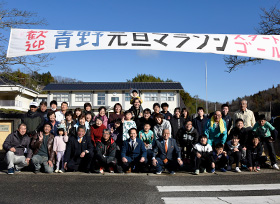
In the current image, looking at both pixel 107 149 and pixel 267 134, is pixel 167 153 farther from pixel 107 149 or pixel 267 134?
pixel 267 134

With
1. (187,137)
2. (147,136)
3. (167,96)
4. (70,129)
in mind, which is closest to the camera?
(147,136)

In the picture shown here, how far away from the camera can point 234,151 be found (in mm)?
6387

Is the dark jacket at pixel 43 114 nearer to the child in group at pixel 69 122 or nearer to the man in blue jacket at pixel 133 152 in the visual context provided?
the child in group at pixel 69 122

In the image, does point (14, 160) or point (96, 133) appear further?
point (96, 133)

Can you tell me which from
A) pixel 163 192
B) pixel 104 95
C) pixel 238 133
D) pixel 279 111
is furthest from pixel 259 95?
pixel 163 192

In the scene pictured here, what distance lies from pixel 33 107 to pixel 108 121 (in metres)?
2.14

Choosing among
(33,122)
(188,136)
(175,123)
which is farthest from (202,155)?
(33,122)

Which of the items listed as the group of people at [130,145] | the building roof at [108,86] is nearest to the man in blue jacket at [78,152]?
the group of people at [130,145]

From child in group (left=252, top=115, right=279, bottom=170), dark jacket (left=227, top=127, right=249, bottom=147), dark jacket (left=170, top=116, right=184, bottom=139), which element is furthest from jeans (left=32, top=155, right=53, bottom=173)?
child in group (left=252, top=115, right=279, bottom=170)

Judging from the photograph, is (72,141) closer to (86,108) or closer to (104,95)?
(86,108)

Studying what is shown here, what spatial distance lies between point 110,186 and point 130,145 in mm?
1540

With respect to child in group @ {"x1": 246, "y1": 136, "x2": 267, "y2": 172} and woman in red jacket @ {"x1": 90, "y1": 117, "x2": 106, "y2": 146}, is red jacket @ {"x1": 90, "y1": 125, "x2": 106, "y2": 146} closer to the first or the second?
woman in red jacket @ {"x1": 90, "y1": 117, "x2": 106, "y2": 146}

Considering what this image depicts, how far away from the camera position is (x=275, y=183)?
5.08 metres

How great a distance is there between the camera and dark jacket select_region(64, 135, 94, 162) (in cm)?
625
